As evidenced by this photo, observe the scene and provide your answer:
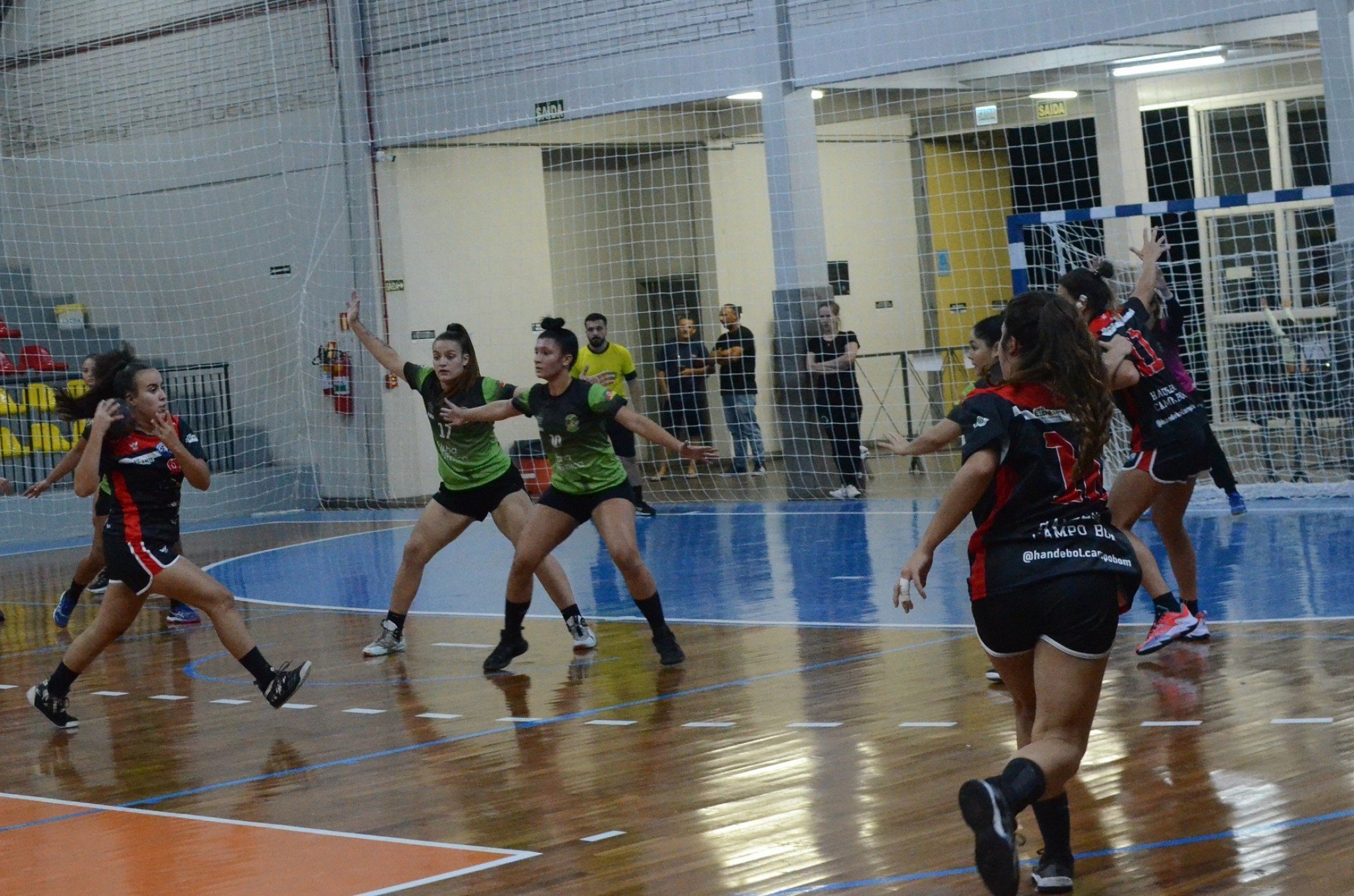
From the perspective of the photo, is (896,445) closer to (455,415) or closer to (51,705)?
(455,415)

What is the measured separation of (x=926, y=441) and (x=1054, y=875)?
226 centimetres

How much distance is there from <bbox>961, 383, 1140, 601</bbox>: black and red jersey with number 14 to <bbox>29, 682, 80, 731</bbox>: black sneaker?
4994mm

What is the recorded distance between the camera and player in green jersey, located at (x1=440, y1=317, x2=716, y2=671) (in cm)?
836

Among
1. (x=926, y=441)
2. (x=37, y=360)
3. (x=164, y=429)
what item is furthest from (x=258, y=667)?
(x=37, y=360)

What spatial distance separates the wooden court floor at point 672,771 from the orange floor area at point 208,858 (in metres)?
0.01

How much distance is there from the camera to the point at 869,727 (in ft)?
22.4

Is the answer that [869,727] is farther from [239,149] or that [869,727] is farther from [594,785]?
[239,149]

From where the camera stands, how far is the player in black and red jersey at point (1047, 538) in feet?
14.6

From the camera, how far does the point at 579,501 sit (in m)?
8.53

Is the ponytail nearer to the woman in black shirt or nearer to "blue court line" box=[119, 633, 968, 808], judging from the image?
"blue court line" box=[119, 633, 968, 808]

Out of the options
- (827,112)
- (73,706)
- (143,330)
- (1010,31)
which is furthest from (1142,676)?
(143,330)

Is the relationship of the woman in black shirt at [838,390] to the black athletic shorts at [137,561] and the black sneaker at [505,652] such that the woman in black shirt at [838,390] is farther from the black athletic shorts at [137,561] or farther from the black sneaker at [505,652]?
the black athletic shorts at [137,561]

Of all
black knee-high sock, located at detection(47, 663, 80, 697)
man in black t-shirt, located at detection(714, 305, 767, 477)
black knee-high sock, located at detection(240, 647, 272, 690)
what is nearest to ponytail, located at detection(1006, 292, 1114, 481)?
black knee-high sock, located at detection(240, 647, 272, 690)

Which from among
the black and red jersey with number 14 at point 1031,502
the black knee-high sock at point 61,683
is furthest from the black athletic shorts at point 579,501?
the black and red jersey with number 14 at point 1031,502
